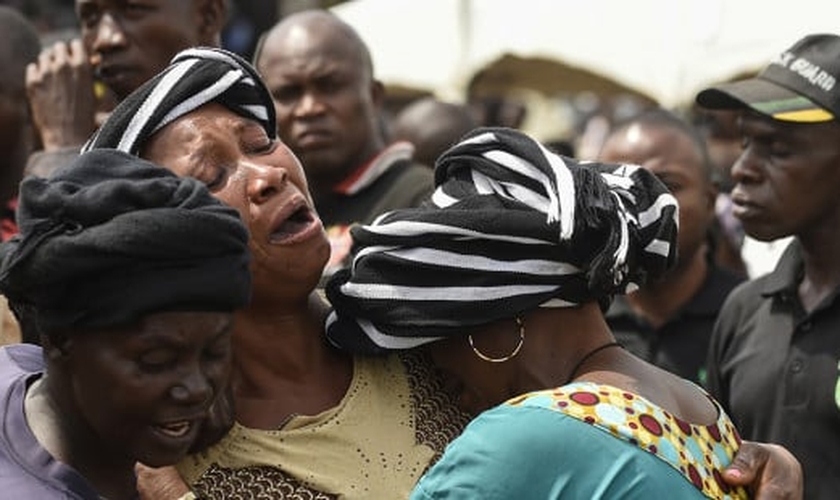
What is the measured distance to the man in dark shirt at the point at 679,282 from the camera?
6.34m

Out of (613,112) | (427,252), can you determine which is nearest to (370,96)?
(427,252)

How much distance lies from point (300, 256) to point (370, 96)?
124 inches

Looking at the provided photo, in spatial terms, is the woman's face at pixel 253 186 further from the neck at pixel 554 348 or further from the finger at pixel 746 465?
the finger at pixel 746 465

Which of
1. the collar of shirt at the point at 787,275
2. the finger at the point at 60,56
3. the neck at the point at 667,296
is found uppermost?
the finger at the point at 60,56

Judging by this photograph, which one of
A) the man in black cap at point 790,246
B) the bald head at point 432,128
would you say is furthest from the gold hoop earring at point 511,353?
the bald head at point 432,128

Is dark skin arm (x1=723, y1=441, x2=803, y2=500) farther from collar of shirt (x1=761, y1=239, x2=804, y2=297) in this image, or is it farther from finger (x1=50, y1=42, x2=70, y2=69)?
finger (x1=50, y1=42, x2=70, y2=69)

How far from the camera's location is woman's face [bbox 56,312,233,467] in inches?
97.3

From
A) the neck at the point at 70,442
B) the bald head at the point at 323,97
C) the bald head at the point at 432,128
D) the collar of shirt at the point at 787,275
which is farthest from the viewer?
the bald head at the point at 432,128

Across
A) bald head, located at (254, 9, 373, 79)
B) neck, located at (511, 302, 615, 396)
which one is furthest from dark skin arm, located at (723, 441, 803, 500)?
bald head, located at (254, 9, 373, 79)

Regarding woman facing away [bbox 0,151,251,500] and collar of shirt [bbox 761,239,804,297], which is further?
collar of shirt [bbox 761,239,804,297]

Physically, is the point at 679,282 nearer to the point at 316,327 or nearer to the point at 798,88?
the point at 798,88

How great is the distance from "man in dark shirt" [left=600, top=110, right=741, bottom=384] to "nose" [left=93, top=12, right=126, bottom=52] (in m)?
2.28

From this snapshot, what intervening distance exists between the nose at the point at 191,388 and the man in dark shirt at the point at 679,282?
377cm

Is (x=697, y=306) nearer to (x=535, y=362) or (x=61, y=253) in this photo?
(x=535, y=362)
